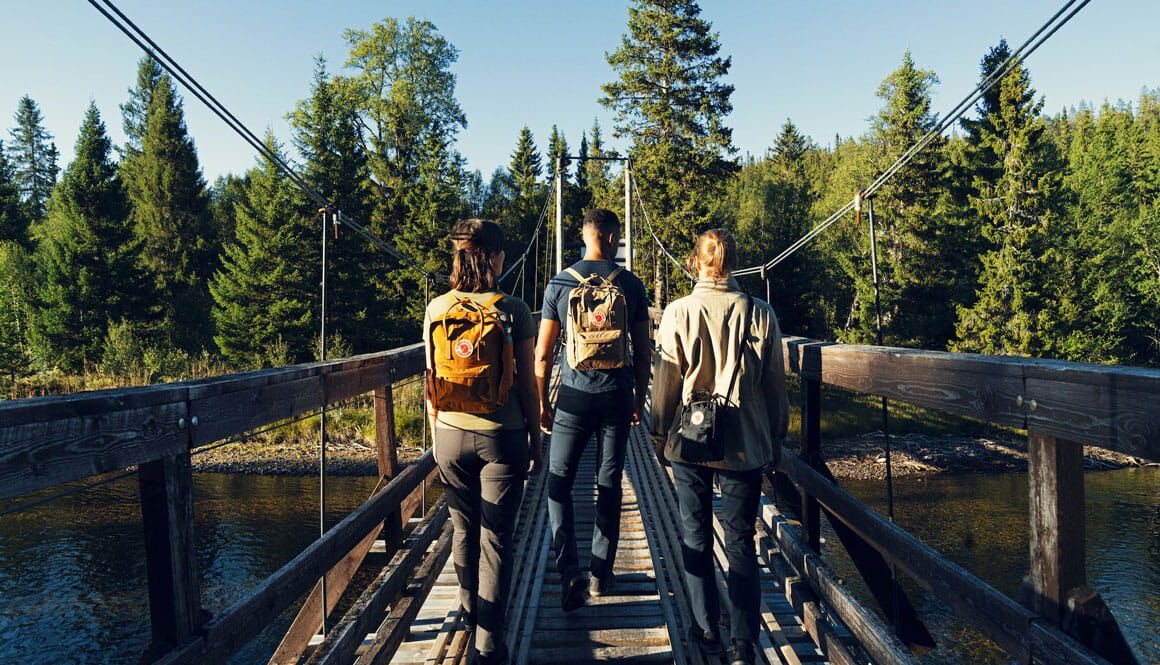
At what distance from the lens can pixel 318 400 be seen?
8.44 ft

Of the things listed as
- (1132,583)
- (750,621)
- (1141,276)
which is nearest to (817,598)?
(750,621)

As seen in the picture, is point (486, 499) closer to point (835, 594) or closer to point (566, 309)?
point (566, 309)

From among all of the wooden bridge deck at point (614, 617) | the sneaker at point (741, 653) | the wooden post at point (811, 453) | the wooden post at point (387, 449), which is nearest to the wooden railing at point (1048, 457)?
the sneaker at point (741, 653)

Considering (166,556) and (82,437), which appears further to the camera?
(166,556)

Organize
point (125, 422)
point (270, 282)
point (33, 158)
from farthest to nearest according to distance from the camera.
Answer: point (33, 158), point (270, 282), point (125, 422)

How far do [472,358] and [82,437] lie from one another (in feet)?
3.74

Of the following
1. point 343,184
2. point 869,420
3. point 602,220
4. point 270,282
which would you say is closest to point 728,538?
point 602,220

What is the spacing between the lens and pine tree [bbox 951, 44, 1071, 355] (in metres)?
21.6

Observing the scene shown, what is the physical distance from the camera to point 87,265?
24.4 m

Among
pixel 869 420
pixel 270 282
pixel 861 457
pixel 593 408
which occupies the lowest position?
pixel 861 457

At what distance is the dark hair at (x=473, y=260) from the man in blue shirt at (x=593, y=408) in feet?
1.89

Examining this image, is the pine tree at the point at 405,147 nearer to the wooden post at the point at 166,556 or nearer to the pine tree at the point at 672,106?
the pine tree at the point at 672,106

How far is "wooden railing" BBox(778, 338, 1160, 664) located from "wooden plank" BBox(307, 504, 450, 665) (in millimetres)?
1725

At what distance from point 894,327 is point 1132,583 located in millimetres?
12931
